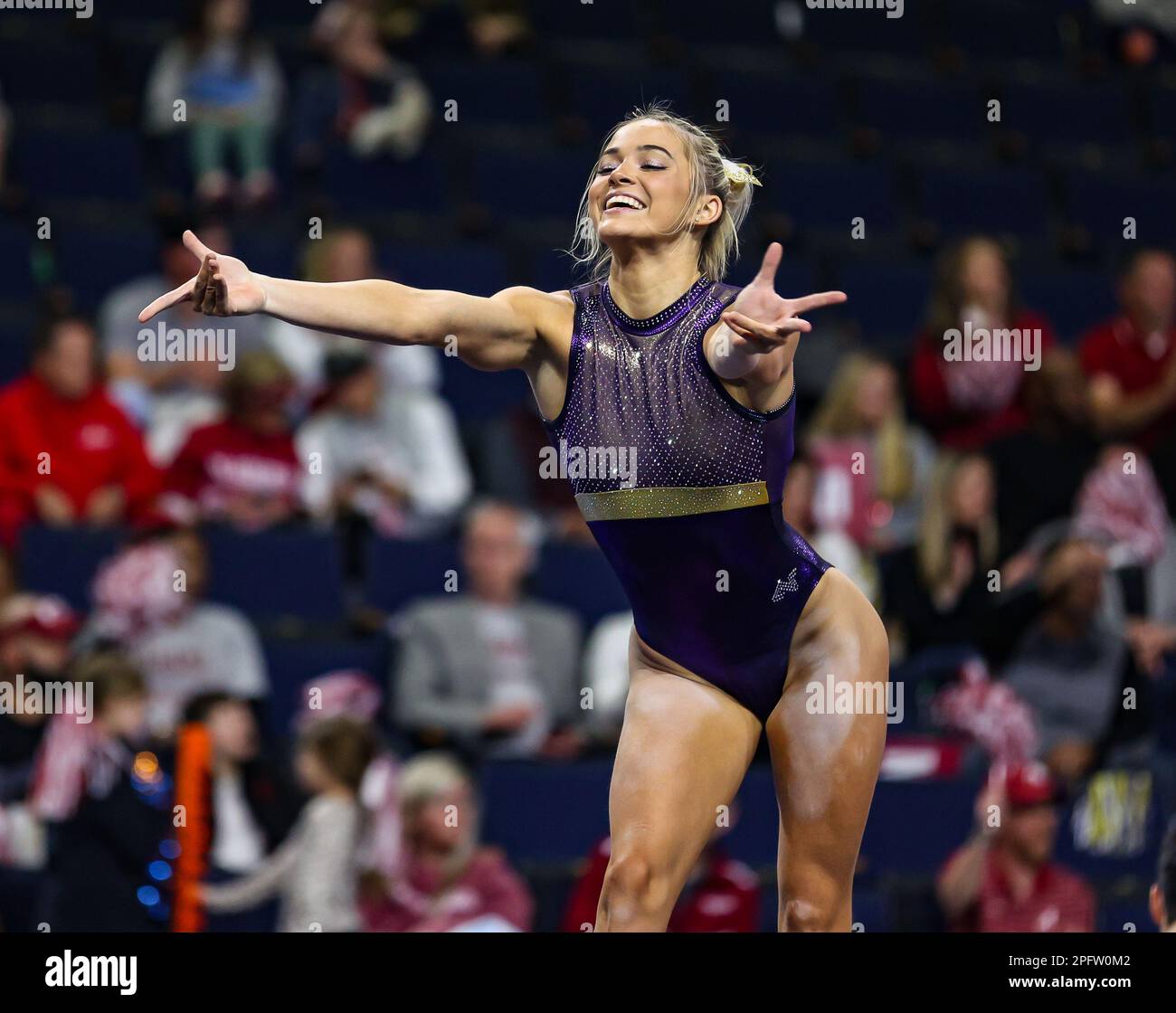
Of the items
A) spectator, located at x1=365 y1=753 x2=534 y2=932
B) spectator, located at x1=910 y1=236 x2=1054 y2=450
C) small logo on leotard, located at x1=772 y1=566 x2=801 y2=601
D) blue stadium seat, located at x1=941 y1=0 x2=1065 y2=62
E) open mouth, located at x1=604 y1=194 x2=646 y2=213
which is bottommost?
spectator, located at x1=365 y1=753 x2=534 y2=932

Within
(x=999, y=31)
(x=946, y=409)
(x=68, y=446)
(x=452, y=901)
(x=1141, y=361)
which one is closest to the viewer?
(x=452, y=901)

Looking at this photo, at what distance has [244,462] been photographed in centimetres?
595

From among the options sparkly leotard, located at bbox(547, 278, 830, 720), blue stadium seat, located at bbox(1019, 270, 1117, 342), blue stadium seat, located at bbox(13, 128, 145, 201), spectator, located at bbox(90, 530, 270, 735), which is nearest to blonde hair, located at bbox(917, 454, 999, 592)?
blue stadium seat, located at bbox(1019, 270, 1117, 342)

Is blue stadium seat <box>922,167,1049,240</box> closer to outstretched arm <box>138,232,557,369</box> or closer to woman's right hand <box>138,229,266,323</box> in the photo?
outstretched arm <box>138,232,557,369</box>

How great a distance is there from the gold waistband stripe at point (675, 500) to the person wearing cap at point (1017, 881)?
7.23ft

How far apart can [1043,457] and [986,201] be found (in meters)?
1.74

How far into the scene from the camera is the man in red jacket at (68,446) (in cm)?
590

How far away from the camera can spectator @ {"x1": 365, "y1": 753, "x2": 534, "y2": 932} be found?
4.93 m

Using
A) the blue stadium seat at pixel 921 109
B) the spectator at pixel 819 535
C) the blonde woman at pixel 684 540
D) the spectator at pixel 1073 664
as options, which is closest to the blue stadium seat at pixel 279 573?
the spectator at pixel 819 535

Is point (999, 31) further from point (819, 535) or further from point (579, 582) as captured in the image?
point (579, 582)

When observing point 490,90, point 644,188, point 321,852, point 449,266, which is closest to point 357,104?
point 490,90

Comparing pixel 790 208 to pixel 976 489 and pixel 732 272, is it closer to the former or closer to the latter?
pixel 732 272

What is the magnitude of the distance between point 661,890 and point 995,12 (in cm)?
635

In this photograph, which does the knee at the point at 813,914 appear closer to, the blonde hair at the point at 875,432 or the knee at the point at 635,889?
the knee at the point at 635,889
